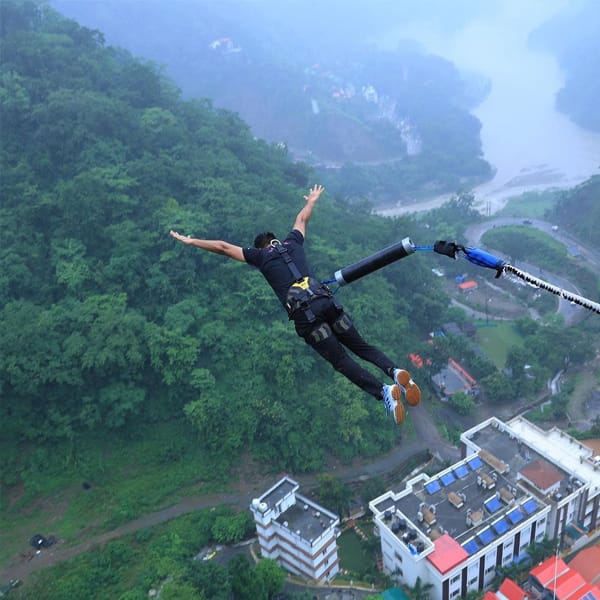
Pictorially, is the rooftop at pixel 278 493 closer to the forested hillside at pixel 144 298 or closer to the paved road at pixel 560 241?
the forested hillside at pixel 144 298

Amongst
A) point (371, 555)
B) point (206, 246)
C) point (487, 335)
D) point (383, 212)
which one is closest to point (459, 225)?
point (383, 212)

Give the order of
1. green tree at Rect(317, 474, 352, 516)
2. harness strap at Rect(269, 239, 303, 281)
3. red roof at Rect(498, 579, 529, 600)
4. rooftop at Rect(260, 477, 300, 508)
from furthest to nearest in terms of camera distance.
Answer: green tree at Rect(317, 474, 352, 516), rooftop at Rect(260, 477, 300, 508), red roof at Rect(498, 579, 529, 600), harness strap at Rect(269, 239, 303, 281)

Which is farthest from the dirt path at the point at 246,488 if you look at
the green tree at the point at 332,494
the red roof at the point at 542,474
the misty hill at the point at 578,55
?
the misty hill at the point at 578,55

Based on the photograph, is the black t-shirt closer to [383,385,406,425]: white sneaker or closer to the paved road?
[383,385,406,425]: white sneaker

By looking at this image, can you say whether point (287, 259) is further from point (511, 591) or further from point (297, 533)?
point (511, 591)

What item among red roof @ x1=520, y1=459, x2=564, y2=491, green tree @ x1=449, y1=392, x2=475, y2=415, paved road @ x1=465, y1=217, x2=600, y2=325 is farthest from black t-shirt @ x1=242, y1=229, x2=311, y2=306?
paved road @ x1=465, y1=217, x2=600, y2=325

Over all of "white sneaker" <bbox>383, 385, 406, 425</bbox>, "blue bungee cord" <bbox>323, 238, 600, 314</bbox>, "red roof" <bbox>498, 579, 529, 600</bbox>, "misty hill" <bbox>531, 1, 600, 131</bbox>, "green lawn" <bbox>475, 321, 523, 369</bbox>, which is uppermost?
"misty hill" <bbox>531, 1, 600, 131</bbox>
